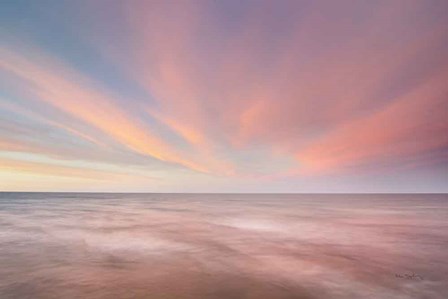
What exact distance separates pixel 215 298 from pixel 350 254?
10943mm

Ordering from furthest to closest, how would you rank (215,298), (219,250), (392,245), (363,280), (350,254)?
(392,245), (219,250), (350,254), (363,280), (215,298)

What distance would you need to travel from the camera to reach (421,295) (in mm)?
11672

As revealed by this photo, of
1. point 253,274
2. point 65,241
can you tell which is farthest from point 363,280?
point 65,241

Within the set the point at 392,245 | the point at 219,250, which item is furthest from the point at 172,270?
the point at 392,245

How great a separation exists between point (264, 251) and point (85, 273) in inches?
410

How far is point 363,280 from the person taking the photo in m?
13.6

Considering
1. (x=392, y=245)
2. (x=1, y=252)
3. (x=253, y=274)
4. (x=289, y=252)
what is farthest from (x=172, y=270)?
(x=392, y=245)

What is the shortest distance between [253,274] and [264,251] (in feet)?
18.5

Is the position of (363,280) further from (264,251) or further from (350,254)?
(264,251)

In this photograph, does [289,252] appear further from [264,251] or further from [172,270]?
[172,270]

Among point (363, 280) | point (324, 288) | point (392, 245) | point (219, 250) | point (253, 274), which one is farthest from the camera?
point (392, 245)

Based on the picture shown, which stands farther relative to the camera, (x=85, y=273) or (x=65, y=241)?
(x=65, y=241)

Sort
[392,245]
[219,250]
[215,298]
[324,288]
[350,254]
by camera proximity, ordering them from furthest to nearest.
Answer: [392,245] → [219,250] → [350,254] → [324,288] → [215,298]

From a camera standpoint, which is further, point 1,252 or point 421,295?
point 1,252
